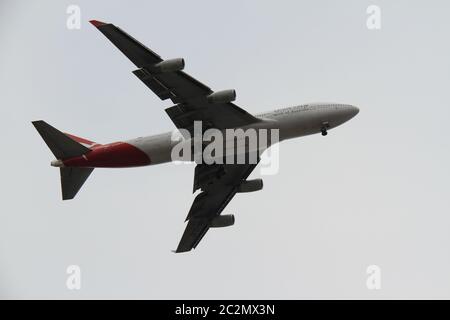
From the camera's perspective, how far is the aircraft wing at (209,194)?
79.6m

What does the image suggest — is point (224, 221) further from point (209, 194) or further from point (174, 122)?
point (174, 122)

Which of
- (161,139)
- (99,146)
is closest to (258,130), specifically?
(161,139)

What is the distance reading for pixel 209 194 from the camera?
8288 centimetres

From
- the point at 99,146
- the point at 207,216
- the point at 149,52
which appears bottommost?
the point at 207,216

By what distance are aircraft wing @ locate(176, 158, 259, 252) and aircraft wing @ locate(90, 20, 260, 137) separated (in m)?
5.75

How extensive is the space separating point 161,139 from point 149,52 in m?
8.58

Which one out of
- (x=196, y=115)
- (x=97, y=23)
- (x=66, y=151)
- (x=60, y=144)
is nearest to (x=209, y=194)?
(x=196, y=115)

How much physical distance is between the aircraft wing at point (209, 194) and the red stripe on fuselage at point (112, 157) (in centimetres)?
644

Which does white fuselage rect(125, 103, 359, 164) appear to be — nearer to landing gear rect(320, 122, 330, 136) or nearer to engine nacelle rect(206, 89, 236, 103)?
landing gear rect(320, 122, 330, 136)

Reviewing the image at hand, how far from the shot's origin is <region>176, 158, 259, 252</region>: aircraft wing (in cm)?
7956

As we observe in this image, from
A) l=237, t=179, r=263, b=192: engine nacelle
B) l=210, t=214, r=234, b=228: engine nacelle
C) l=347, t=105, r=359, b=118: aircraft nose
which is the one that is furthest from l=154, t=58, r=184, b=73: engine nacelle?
l=210, t=214, r=234, b=228: engine nacelle

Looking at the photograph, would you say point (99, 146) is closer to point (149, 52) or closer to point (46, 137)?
point (46, 137)

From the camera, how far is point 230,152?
75750 millimetres

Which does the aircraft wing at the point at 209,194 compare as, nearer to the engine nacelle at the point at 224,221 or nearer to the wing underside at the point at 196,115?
the wing underside at the point at 196,115
